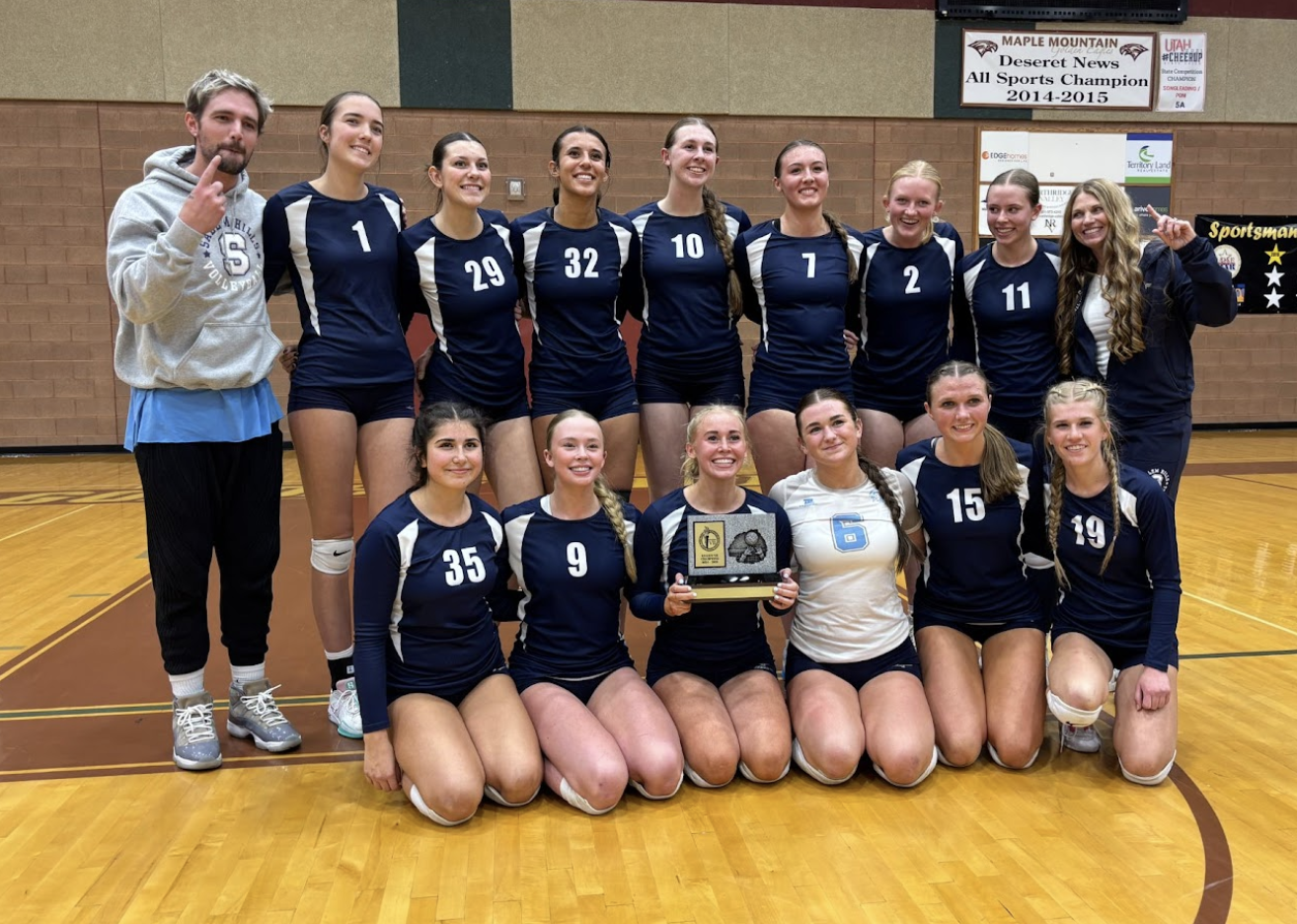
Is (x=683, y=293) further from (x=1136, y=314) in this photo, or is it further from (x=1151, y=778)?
(x=1151, y=778)

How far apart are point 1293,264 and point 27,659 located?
37.9 feet

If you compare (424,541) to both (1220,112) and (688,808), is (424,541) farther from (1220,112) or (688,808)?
(1220,112)

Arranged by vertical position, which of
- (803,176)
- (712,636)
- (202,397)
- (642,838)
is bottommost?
(642,838)

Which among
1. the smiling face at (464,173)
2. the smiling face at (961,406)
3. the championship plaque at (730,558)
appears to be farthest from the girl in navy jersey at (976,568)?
the smiling face at (464,173)

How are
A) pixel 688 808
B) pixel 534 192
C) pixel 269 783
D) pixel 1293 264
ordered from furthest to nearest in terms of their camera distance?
pixel 1293 264 → pixel 534 192 → pixel 269 783 → pixel 688 808

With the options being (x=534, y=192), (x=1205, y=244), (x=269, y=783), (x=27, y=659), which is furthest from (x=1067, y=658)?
(x=534, y=192)

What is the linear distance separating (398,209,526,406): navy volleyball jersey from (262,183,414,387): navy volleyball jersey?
134 millimetres

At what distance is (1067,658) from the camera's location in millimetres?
3174

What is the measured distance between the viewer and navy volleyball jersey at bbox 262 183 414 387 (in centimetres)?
329

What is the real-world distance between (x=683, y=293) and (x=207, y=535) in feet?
5.57

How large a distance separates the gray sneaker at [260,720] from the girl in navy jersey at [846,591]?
1.56 meters

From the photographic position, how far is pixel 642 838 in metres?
2.69

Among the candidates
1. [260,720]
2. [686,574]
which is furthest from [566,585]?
[260,720]

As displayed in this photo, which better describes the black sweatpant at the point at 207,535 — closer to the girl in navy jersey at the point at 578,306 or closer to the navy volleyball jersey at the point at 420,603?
the navy volleyball jersey at the point at 420,603
